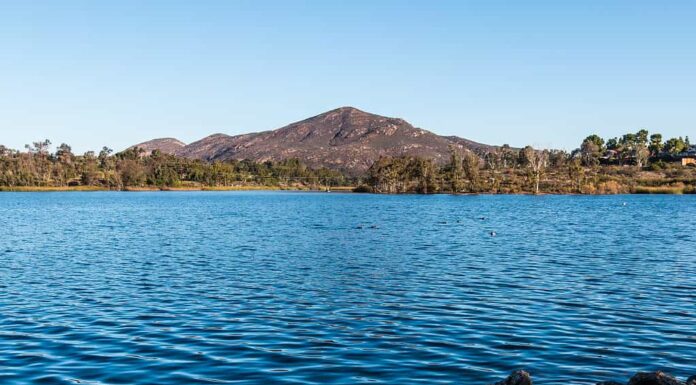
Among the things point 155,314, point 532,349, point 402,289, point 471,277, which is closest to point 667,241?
point 471,277

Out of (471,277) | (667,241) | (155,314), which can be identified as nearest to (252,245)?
(471,277)

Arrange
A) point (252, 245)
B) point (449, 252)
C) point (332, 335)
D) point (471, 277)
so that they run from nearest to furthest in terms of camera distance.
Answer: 1. point (332, 335)
2. point (471, 277)
3. point (449, 252)
4. point (252, 245)

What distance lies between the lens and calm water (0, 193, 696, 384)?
21656 millimetres

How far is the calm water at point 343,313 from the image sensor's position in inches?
853

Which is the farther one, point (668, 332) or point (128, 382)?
point (668, 332)

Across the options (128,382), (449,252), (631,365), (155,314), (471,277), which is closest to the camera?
(128,382)

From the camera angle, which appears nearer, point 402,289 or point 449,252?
point 402,289

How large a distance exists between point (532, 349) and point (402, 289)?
14.8 meters

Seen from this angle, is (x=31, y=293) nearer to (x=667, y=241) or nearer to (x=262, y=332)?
(x=262, y=332)

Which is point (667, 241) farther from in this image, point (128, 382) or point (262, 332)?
point (128, 382)

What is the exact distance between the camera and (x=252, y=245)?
65.7 metres

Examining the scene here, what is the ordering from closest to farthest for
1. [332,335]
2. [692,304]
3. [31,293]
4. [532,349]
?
1. [532,349]
2. [332,335]
3. [692,304]
4. [31,293]

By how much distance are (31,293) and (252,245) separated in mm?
30207

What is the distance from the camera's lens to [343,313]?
102 feet
